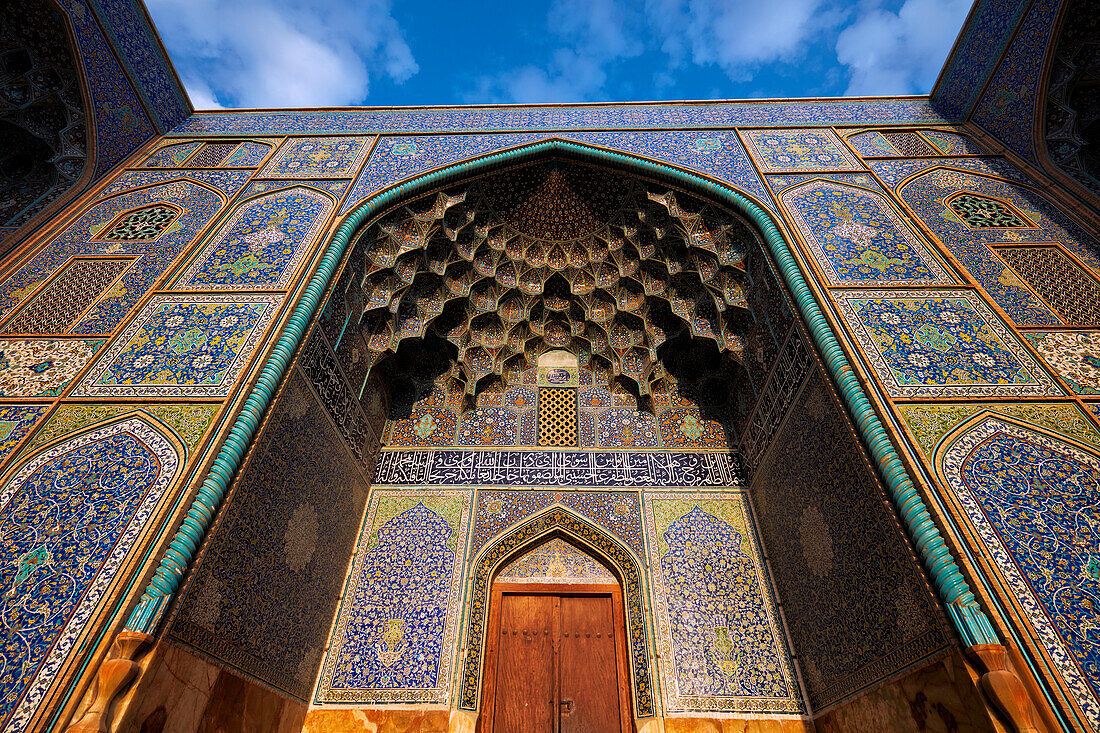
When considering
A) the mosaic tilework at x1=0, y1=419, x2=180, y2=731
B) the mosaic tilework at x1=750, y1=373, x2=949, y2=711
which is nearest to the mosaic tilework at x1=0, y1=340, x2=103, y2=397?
the mosaic tilework at x1=0, y1=419, x2=180, y2=731

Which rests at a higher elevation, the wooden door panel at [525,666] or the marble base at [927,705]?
the wooden door panel at [525,666]

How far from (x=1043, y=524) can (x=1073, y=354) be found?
4.51 feet

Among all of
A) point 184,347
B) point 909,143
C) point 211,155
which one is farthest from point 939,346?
point 211,155

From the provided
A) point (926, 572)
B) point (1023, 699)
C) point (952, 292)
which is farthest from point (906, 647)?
point (952, 292)

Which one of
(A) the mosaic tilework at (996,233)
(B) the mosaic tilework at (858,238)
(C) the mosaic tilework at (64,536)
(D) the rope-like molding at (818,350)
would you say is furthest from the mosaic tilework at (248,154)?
(A) the mosaic tilework at (996,233)

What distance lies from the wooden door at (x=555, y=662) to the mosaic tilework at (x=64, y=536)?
256cm

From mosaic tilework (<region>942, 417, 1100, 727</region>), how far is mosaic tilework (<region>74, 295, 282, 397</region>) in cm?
397

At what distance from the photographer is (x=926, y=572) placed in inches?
98.4

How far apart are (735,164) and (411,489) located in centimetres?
423

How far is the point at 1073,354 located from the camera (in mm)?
3252

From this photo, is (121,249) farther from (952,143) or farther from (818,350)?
(952,143)

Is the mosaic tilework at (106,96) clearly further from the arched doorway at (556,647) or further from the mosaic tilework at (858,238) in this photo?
the mosaic tilework at (858,238)

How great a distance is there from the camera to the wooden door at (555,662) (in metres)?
3.86

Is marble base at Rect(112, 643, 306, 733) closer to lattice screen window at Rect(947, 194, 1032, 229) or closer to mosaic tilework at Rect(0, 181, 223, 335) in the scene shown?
mosaic tilework at Rect(0, 181, 223, 335)
